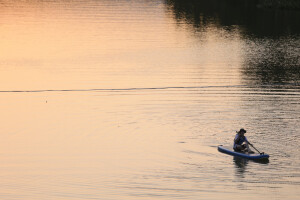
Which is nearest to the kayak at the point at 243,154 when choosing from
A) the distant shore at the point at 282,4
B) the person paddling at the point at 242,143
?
the person paddling at the point at 242,143

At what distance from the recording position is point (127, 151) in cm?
3728

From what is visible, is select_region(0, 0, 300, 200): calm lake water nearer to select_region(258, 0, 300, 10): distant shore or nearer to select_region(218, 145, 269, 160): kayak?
select_region(218, 145, 269, 160): kayak

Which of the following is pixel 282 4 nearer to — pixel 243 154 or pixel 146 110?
pixel 146 110

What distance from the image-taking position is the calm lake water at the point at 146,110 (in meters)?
33.0

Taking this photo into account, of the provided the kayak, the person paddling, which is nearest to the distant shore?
the kayak

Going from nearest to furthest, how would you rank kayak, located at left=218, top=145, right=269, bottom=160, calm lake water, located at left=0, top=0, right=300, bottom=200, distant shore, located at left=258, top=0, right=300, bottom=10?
1. calm lake water, located at left=0, top=0, right=300, bottom=200
2. kayak, located at left=218, top=145, right=269, bottom=160
3. distant shore, located at left=258, top=0, right=300, bottom=10

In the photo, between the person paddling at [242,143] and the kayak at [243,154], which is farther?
the person paddling at [242,143]

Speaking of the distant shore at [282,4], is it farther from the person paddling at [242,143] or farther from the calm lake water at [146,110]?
the person paddling at [242,143]

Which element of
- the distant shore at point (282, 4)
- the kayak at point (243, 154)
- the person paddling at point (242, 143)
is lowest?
the kayak at point (243, 154)

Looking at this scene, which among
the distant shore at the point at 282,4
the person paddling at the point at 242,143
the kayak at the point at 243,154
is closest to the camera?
the kayak at the point at 243,154

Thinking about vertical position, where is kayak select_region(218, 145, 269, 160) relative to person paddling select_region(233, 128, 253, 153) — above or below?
below

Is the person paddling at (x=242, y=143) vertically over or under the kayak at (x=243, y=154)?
over

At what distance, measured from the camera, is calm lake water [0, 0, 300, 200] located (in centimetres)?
3297

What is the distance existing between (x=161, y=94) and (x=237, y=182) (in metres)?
17.3
